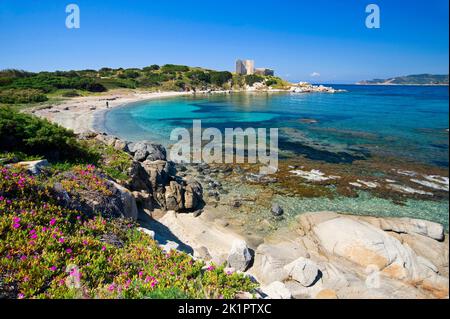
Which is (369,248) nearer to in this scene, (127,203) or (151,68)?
(127,203)

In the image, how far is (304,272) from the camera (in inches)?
316

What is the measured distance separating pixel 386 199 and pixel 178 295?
14.3m

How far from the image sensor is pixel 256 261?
9.16 meters

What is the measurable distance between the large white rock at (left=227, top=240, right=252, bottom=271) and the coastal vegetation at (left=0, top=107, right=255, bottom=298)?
3053 mm

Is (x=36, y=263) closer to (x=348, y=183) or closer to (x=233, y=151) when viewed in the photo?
(x=348, y=183)

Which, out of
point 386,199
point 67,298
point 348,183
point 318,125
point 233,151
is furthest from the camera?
point 318,125

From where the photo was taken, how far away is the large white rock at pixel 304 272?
26.0ft

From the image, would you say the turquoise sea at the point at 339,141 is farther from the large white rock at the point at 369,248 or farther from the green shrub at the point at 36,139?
the green shrub at the point at 36,139


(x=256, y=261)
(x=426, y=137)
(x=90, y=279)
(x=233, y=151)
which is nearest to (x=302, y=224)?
(x=256, y=261)

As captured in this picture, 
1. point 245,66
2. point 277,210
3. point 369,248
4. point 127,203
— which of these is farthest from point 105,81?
point 369,248

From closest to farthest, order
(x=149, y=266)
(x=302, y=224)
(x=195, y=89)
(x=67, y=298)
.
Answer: (x=67, y=298) → (x=149, y=266) → (x=302, y=224) → (x=195, y=89)

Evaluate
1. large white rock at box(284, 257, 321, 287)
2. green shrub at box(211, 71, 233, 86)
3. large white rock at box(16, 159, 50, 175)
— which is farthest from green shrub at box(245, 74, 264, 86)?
large white rock at box(284, 257, 321, 287)

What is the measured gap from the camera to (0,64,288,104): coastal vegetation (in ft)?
185

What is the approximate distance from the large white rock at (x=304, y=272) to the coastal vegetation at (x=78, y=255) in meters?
3.40
